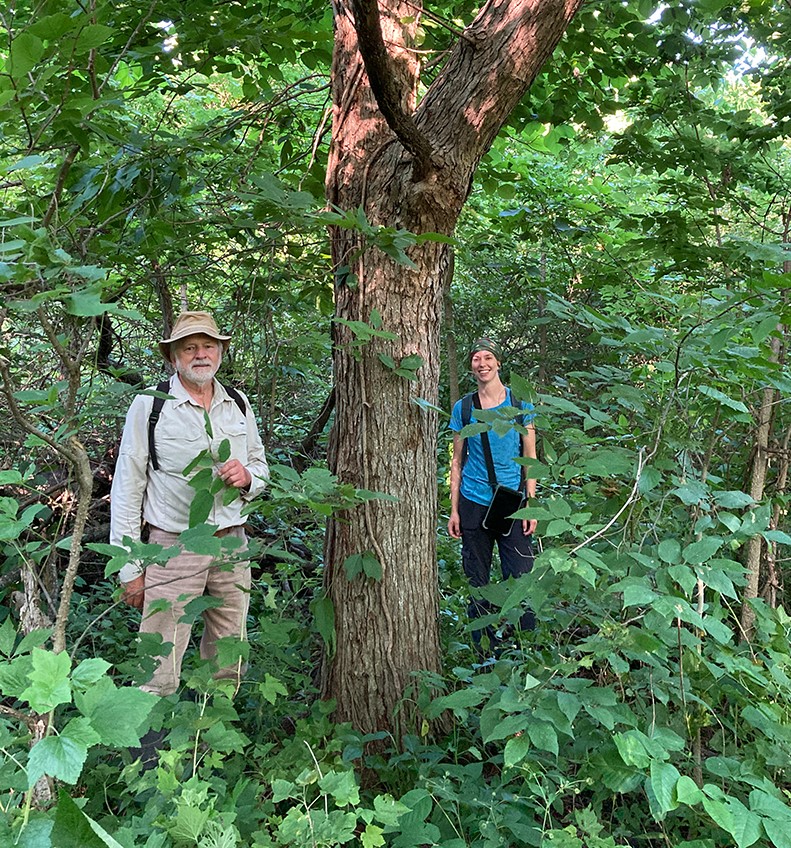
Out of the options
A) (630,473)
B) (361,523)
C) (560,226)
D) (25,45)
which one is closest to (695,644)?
(630,473)

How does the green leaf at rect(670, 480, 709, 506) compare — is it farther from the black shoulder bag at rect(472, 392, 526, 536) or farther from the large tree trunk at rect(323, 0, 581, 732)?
the black shoulder bag at rect(472, 392, 526, 536)

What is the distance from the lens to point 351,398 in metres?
2.98

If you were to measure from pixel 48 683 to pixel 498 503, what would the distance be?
3.19 metres

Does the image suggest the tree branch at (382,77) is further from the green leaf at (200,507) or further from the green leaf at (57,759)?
the green leaf at (57,759)

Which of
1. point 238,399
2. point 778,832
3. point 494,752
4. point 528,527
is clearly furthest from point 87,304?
point 528,527

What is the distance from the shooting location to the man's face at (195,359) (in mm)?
3207

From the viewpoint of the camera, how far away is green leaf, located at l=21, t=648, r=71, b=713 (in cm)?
135

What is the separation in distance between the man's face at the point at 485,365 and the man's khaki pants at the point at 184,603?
1.88 meters

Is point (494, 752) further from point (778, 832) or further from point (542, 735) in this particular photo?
point (778, 832)

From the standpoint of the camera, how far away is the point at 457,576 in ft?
16.2

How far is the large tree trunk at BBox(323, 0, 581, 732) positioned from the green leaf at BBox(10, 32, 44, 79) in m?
1.36

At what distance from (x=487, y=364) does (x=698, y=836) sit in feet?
8.99

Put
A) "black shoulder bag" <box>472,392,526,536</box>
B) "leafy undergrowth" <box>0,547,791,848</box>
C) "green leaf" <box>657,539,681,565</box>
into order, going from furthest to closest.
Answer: "black shoulder bag" <box>472,392,526,536</box>, "green leaf" <box>657,539,681,565</box>, "leafy undergrowth" <box>0,547,791,848</box>

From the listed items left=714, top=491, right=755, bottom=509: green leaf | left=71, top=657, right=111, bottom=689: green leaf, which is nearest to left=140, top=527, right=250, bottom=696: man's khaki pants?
left=71, top=657, right=111, bottom=689: green leaf
